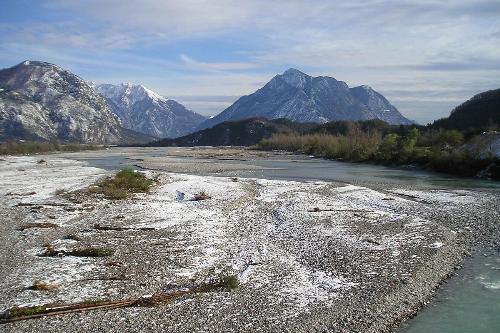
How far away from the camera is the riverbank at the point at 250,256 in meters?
13.2

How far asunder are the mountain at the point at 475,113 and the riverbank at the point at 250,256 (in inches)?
4709

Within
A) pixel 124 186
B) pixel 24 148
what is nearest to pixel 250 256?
pixel 124 186

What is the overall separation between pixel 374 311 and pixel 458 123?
6001 inches

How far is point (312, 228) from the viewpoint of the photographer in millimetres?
24812

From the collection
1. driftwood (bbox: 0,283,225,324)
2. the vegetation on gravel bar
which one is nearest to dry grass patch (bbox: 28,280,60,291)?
driftwood (bbox: 0,283,225,324)

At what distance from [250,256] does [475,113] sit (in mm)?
157063

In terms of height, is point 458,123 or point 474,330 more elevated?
point 458,123

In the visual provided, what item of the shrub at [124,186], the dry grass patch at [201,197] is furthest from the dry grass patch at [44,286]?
the shrub at [124,186]

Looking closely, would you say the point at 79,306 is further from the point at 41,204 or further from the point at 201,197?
the point at 201,197

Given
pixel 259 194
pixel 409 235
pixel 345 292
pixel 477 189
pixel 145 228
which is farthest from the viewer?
pixel 477 189

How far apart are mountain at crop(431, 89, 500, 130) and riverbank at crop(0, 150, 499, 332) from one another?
392ft

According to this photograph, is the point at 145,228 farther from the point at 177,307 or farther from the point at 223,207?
the point at 177,307

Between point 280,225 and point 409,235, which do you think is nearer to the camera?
point 409,235

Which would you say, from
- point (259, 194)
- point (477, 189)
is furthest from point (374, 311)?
point (477, 189)
